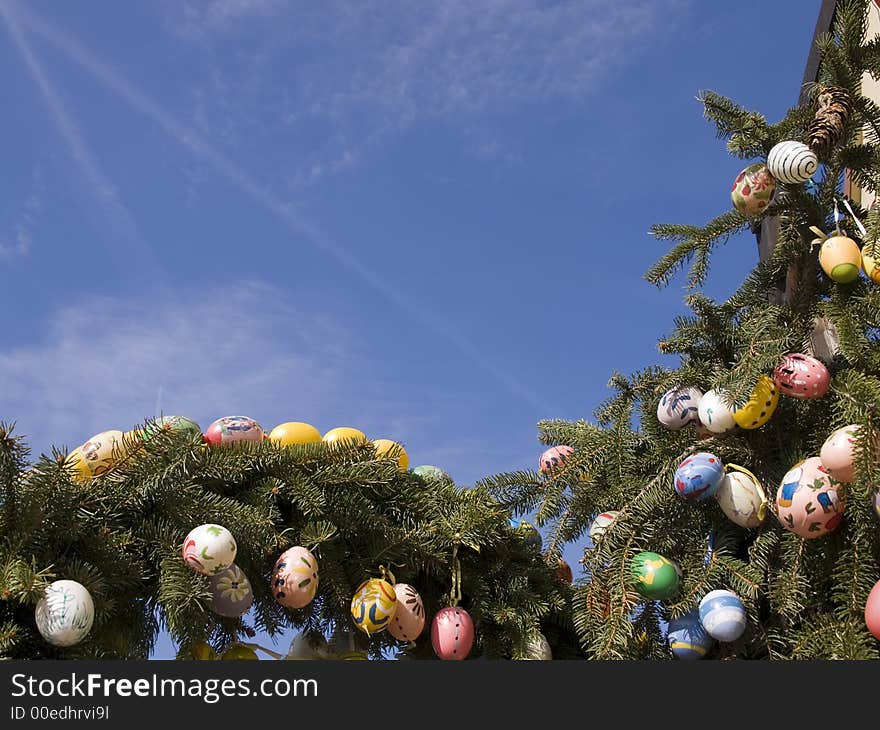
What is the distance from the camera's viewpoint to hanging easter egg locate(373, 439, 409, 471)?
293 cm

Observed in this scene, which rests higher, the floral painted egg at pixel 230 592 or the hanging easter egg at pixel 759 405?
the hanging easter egg at pixel 759 405

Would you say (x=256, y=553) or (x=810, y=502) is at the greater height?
(x=256, y=553)

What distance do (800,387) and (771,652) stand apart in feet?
2.27

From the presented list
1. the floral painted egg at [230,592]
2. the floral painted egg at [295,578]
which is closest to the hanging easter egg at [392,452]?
the floral painted egg at [295,578]

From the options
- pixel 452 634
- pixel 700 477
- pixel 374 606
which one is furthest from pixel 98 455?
pixel 700 477

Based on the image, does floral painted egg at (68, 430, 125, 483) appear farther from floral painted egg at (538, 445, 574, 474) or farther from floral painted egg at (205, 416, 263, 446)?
floral painted egg at (538, 445, 574, 474)

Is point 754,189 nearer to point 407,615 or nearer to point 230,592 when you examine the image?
point 407,615

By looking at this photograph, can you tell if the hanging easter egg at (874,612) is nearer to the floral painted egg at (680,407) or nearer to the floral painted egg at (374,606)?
the floral painted egg at (680,407)

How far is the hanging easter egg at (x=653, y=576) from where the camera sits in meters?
2.59

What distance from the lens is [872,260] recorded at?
2.55m

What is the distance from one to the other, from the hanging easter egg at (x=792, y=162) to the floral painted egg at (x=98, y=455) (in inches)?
76.6

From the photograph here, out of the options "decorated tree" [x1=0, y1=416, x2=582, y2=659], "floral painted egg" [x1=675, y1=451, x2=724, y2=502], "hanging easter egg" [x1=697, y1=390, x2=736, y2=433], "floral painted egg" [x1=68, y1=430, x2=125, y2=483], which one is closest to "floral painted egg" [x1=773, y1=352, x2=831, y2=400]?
"hanging easter egg" [x1=697, y1=390, x2=736, y2=433]

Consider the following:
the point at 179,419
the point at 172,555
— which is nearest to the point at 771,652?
the point at 172,555

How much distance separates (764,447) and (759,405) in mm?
291
